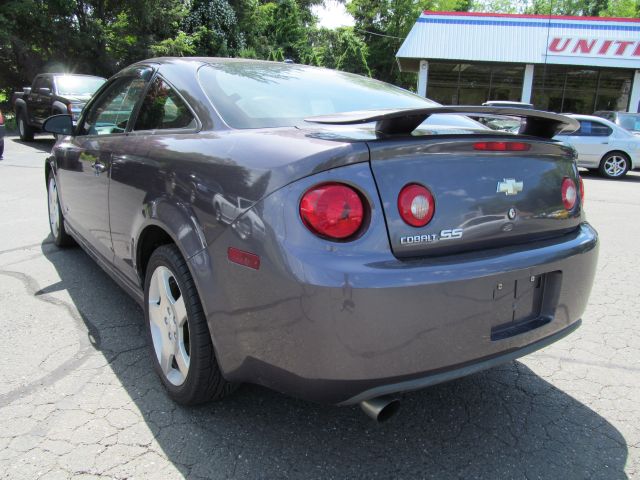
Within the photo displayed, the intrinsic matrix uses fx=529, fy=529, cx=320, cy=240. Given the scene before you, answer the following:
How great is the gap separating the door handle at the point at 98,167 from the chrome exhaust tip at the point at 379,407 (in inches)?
85.6

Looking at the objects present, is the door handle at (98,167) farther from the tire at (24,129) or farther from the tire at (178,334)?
the tire at (24,129)

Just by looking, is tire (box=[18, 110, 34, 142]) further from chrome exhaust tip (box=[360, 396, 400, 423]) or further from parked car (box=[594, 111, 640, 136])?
parked car (box=[594, 111, 640, 136])

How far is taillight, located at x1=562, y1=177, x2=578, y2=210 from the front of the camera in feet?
7.79

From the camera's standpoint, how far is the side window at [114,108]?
326cm

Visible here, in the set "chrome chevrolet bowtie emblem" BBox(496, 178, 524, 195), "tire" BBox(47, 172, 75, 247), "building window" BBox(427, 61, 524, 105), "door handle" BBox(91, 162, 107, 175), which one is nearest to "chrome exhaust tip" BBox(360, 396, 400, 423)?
"chrome chevrolet bowtie emblem" BBox(496, 178, 524, 195)

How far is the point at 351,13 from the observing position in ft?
138

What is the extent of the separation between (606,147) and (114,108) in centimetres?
A: 1228

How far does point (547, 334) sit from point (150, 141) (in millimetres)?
2102

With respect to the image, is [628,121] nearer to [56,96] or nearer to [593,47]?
[593,47]

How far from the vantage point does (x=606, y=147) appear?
1262cm

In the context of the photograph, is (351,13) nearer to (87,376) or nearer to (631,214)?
(631,214)

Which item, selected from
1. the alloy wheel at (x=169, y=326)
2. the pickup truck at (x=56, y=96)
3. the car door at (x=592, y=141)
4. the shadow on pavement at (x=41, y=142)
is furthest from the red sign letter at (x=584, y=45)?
the alloy wheel at (x=169, y=326)

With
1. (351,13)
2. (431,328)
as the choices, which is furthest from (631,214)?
(351,13)

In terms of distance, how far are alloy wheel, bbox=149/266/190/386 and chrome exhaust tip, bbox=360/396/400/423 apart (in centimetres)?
91
